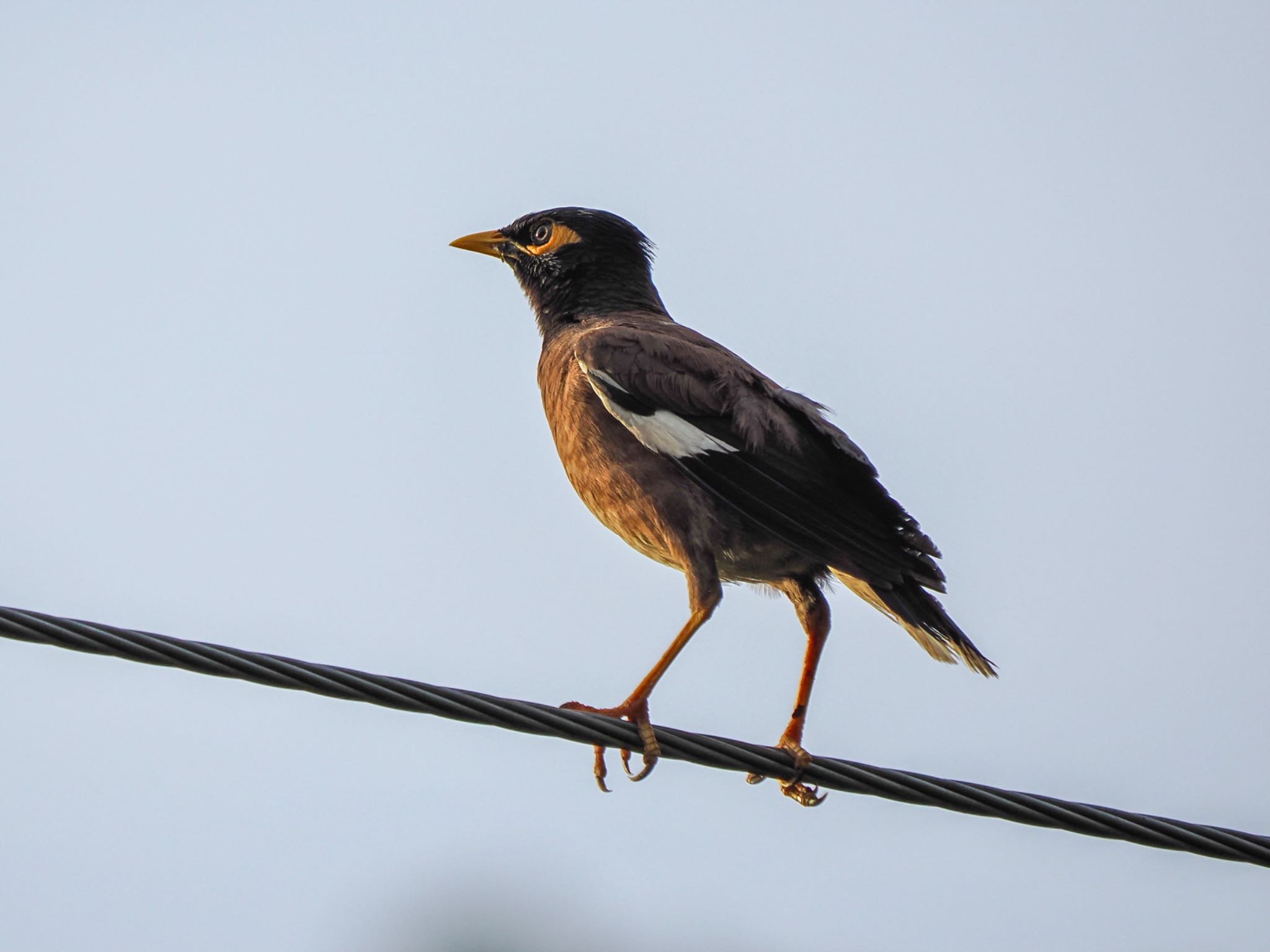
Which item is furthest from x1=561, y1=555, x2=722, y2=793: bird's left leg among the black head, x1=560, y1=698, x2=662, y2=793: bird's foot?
the black head

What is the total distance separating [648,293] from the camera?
706 cm

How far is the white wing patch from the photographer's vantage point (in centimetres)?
550

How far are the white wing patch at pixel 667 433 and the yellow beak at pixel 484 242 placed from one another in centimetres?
179

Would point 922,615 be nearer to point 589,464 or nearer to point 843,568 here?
point 843,568

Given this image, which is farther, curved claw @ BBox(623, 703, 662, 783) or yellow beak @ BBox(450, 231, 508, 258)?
yellow beak @ BBox(450, 231, 508, 258)

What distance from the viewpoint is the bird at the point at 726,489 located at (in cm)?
522

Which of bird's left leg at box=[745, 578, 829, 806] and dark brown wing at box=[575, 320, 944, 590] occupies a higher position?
dark brown wing at box=[575, 320, 944, 590]

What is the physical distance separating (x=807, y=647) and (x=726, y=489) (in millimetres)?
774

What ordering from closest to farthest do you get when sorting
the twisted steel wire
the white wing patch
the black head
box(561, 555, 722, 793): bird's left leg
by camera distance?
the twisted steel wire
box(561, 555, 722, 793): bird's left leg
the white wing patch
the black head

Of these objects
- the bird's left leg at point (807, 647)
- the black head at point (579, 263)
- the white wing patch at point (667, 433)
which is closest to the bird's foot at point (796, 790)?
the bird's left leg at point (807, 647)

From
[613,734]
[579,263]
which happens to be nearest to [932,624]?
[613,734]

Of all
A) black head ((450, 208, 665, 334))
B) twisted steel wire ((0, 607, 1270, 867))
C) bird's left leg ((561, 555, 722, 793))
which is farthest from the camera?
black head ((450, 208, 665, 334))

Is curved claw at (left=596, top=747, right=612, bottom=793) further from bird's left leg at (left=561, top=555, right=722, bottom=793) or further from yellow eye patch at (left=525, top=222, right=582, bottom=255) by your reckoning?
yellow eye patch at (left=525, top=222, right=582, bottom=255)

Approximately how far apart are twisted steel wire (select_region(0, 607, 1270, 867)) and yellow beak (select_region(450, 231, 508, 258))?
365 centimetres
